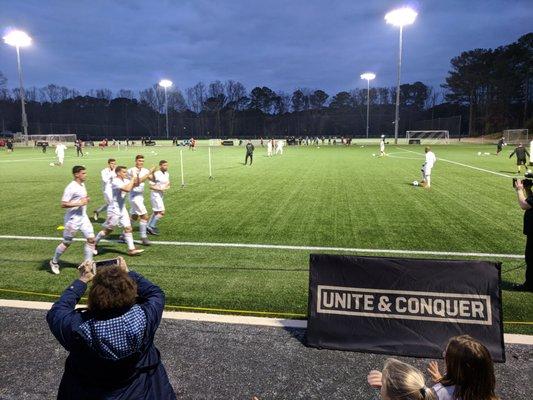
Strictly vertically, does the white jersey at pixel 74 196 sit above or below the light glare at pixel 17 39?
below

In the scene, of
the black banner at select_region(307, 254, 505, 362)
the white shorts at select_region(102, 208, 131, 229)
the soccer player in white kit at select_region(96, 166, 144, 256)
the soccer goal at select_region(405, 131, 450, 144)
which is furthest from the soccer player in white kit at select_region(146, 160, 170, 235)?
the soccer goal at select_region(405, 131, 450, 144)

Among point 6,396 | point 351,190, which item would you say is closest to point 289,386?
point 6,396

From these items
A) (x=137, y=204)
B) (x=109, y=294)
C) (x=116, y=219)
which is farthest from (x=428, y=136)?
(x=109, y=294)

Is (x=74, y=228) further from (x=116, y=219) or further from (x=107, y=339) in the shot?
(x=107, y=339)

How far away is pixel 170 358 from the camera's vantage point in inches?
202

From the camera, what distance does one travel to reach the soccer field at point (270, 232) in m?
7.32

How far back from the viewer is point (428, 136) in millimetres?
A: 77938

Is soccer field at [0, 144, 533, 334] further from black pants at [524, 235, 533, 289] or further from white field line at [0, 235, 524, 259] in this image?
black pants at [524, 235, 533, 289]

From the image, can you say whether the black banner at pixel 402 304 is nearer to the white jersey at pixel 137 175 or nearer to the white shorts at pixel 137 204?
the white shorts at pixel 137 204

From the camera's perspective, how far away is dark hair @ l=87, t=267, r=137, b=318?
2773 millimetres

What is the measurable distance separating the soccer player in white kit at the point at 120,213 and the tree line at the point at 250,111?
91250 mm

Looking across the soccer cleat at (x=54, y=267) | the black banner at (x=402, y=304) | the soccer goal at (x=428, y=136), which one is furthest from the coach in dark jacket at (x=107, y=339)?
the soccer goal at (x=428, y=136)

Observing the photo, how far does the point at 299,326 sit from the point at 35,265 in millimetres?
6169

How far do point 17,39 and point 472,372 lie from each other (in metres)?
69.8
